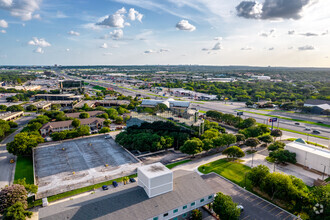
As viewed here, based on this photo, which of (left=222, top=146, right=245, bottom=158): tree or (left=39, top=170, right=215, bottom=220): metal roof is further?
(left=222, top=146, right=245, bottom=158): tree

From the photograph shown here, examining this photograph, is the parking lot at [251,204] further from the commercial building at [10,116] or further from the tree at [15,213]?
the commercial building at [10,116]

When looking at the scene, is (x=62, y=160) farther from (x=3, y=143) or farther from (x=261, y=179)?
(x=261, y=179)

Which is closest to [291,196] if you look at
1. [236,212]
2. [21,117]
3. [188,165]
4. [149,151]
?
[236,212]

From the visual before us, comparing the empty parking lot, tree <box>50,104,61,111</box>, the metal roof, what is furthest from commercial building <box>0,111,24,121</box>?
the metal roof

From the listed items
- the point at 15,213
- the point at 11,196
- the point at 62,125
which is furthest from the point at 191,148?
the point at 62,125

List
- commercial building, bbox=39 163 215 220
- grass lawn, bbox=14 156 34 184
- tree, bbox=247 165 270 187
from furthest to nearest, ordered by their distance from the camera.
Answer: grass lawn, bbox=14 156 34 184
tree, bbox=247 165 270 187
commercial building, bbox=39 163 215 220

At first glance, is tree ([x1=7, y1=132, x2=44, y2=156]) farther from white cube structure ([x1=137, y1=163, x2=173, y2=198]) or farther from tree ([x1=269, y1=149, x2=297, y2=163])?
tree ([x1=269, y1=149, x2=297, y2=163])

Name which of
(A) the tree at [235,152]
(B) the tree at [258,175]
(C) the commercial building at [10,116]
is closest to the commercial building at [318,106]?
(A) the tree at [235,152]
